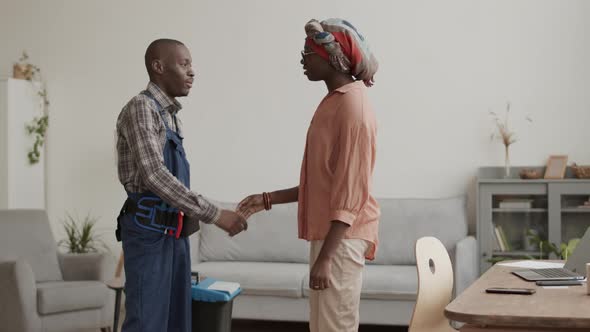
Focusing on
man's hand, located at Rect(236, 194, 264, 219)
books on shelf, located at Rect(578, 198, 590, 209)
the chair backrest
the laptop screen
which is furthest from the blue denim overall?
books on shelf, located at Rect(578, 198, 590, 209)

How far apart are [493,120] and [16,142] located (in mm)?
3593

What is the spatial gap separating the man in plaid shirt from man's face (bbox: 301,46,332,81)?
21.0 inches

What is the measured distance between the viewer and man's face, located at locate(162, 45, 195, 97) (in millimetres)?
2717

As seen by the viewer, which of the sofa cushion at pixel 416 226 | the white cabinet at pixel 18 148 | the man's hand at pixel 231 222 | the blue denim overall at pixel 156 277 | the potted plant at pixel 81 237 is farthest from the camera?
the white cabinet at pixel 18 148

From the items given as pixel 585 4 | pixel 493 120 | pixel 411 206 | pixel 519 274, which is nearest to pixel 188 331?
pixel 519 274

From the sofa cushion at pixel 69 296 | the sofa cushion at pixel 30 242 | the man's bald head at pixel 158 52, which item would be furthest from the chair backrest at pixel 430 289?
the sofa cushion at pixel 30 242

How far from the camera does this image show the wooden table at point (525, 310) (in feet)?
6.63

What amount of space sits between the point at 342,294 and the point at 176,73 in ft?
3.09

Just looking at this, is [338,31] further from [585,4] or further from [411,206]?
[585,4]

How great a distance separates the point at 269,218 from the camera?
5883 millimetres

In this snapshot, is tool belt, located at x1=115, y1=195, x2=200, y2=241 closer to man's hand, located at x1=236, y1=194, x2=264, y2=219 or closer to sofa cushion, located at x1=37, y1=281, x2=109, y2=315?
man's hand, located at x1=236, y1=194, x2=264, y2=219

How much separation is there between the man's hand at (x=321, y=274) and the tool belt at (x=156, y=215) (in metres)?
0.57

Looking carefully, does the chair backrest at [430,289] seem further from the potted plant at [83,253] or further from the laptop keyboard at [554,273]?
the potted plant at [83,253]

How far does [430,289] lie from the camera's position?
298 centimetres
